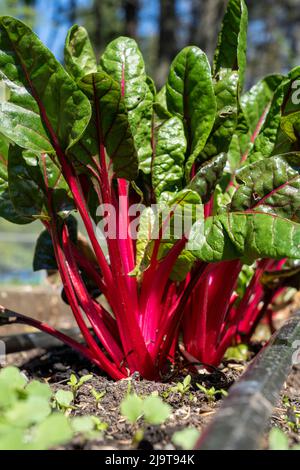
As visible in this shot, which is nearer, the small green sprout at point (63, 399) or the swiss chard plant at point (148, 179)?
the small green sprout at point (63, 399)

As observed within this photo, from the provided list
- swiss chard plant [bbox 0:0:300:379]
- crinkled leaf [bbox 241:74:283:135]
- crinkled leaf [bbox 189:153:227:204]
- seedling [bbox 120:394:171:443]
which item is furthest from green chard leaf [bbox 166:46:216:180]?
seedling [bbox 120:394:171:443]

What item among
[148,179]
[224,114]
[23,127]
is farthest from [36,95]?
[224,114]

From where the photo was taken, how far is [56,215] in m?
1.50

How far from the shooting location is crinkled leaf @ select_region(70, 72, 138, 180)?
4.11 feet

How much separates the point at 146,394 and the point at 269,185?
0.57 metres

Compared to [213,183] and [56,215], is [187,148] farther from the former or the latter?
[56,215]

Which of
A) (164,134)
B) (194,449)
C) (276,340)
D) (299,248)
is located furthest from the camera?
(164,134)

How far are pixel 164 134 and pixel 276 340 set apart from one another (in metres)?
0.61

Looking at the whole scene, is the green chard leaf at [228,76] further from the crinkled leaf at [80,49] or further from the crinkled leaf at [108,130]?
the crinkled leaf at [80,49]

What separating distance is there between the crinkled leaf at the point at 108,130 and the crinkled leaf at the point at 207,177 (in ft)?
0.64

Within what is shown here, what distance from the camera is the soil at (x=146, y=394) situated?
0.91 metres

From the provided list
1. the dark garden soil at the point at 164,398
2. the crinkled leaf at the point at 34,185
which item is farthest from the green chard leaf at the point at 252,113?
the dark garden soil at the point at 164,398

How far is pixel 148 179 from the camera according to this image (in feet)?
4.88

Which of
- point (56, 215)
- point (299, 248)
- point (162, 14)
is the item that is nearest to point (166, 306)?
point (56, 215)
